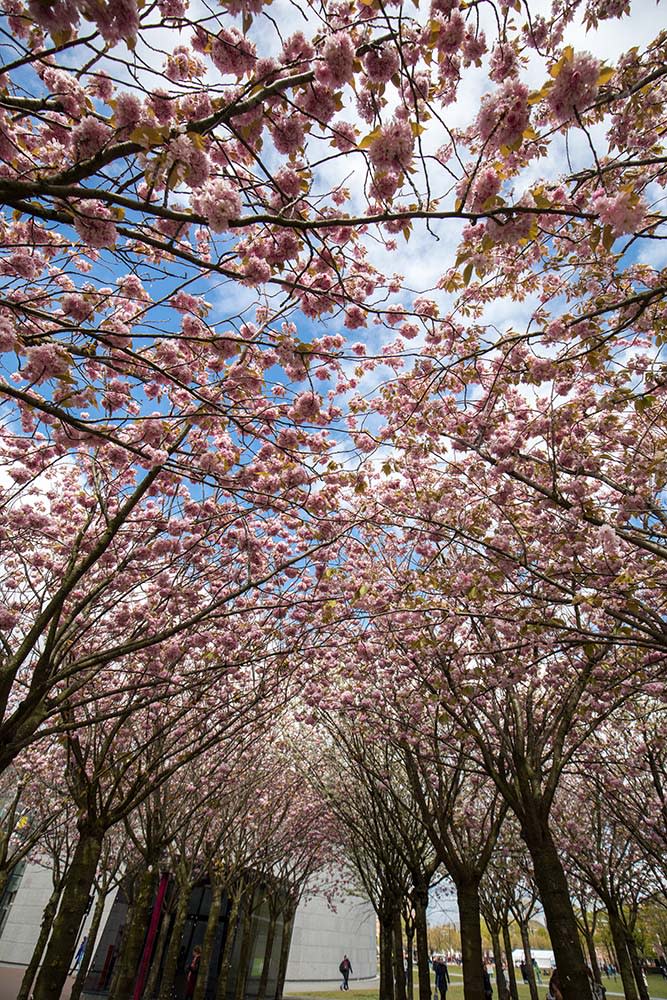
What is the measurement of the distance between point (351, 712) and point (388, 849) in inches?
188

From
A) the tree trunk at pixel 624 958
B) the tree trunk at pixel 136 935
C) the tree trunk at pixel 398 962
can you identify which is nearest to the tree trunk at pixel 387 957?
the tree trunk at pixel 398 962

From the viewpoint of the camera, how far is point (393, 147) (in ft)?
9.83

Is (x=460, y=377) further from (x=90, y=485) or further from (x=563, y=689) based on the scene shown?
(x=563, y=689)

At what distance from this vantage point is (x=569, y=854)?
15547 millimetres

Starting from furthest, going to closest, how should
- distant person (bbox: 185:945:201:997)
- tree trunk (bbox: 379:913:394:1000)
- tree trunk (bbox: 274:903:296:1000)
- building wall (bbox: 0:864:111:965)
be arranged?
building wall (bbox: 0:864:111:965), tree trunk (bbox: 274:903:296:1000), distant person (bbox: 185:945:201:997), tree trunk (bbox: 379:913:394:1000)

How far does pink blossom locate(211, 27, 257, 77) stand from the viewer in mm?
3031

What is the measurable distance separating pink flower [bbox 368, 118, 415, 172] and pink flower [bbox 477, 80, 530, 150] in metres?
0.49

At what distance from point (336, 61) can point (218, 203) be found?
2.99ft

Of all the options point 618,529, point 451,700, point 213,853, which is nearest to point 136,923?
point 213,853

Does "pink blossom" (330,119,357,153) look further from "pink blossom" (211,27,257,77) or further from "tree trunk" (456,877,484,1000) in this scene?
"tree trunk" (456,877,484,1000)

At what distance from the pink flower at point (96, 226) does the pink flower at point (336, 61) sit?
138 cm

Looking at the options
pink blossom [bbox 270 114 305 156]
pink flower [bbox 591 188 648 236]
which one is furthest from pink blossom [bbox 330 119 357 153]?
pink flower [bbox 591 188 648 236]

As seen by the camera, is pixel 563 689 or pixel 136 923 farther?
pixel 136 923

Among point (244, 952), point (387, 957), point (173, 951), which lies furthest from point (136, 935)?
point (244, 952)
